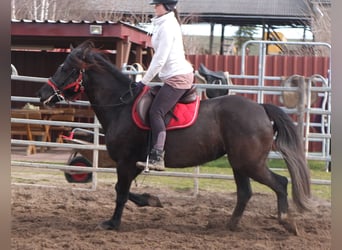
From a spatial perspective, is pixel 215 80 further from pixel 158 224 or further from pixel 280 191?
pixel 280 191

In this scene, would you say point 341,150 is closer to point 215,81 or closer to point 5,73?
point 5,73

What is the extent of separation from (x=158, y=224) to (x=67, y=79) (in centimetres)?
170

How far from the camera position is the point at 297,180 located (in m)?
5.34

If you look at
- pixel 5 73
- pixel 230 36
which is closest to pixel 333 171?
pixel 5 73

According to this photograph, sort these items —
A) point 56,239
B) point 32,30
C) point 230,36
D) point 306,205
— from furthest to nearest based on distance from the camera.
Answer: point 230,36 → point 32,30 → point 306,205 → point 56,239

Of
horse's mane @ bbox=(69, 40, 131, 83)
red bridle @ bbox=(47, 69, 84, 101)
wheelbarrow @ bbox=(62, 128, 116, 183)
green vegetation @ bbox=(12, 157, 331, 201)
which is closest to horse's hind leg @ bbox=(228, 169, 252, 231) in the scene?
horse's mane @ bbox=(69, 40, 131, 83)

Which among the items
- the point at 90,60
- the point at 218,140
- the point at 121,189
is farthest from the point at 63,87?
the point at 218,140

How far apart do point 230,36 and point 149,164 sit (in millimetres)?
27854

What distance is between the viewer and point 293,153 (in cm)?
540

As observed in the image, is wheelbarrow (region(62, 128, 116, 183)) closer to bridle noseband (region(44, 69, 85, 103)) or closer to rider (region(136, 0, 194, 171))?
bridle noseband (region(44, 69, 85, 103))

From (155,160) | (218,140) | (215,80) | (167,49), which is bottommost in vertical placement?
(155,160)

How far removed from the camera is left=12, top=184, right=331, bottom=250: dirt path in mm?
4926

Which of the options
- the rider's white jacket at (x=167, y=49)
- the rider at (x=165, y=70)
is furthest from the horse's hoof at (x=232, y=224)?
the rider's white jacket at (x=167, y=49)

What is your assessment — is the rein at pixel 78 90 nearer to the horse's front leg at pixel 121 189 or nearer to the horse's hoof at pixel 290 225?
the horse's front leg at pixel 121 189
